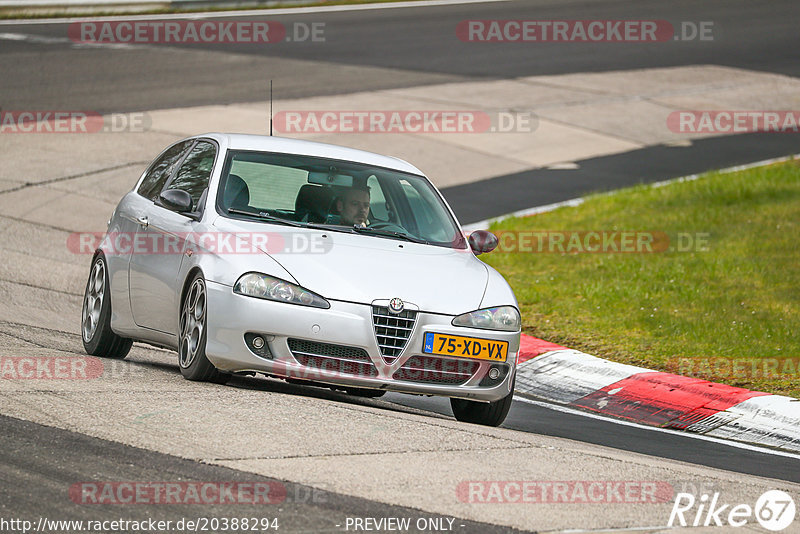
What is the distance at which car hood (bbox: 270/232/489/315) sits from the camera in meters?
7.60

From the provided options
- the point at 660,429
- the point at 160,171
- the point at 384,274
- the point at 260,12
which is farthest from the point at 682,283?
the point at 260,12

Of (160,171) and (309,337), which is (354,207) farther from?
(160,171)

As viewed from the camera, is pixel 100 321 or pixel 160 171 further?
pixel 160 171

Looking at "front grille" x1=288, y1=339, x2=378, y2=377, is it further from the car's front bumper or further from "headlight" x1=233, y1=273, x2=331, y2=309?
"headlight" x1=233, y1=273, x2=331, y2=309

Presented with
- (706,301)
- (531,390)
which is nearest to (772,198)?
(706,301)

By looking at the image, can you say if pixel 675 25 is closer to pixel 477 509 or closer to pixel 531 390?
pixel 531 390

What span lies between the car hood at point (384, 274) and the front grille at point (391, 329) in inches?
3.3

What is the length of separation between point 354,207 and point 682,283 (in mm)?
5477

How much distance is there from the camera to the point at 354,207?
8.66 m

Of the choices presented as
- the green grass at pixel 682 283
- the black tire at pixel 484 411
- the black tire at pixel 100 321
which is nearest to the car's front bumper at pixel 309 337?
the black tire at pixel 484 411

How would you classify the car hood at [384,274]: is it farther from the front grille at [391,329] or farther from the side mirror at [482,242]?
the side mirror at [482,242]

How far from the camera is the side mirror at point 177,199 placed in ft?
27.3

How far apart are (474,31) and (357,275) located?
24.1 metres

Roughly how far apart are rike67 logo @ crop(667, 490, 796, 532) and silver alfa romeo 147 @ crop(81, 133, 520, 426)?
1959mm
